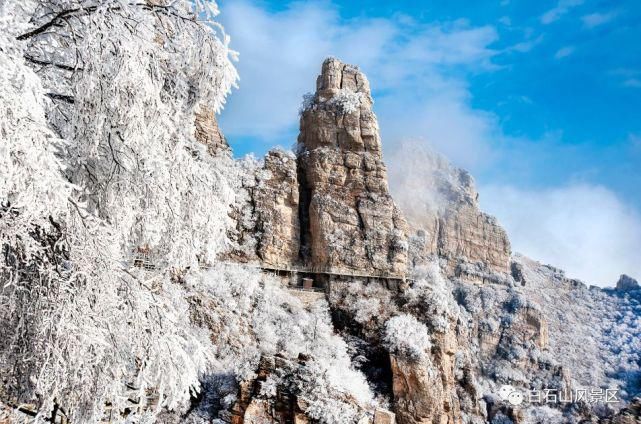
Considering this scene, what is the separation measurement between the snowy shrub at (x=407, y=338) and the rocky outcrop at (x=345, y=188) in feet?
14.7

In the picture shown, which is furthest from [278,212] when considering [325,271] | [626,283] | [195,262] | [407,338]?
[626,283]

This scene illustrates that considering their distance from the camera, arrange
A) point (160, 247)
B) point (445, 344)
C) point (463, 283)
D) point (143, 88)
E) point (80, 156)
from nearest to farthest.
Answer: point (143, 88), point (80, 156), point (160, 247), point (445, 344), point (463, 283)

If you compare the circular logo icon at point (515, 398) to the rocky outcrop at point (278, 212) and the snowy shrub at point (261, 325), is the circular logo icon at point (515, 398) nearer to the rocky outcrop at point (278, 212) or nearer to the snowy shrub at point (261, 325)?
the snowy shrub at point (261, 325)

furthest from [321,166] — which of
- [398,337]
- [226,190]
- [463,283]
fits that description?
[463,283]

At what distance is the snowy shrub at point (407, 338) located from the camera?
2361cm

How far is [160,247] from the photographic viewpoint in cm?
464

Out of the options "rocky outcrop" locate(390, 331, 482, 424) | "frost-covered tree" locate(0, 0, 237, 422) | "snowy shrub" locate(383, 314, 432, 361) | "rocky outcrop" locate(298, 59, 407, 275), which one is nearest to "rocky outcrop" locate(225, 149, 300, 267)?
"rocky outcrop" locate(298, 59, 407, 275)

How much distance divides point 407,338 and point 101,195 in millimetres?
21521

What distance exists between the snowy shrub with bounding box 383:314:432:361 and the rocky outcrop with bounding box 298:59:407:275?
4.49 metres

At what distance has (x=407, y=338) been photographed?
79.4ft

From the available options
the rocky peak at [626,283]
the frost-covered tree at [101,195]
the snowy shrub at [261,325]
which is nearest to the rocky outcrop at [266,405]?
the snowy shrub at [261,325]

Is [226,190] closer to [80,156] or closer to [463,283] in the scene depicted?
[80,156]

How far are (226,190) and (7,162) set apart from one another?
6.49 feet

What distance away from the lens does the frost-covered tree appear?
11.2 feet
